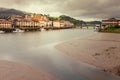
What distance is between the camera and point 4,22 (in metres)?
128

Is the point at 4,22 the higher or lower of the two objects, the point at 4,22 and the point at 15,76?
the higher

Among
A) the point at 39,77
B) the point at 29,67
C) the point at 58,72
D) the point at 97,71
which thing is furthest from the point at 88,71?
the point at 29,67

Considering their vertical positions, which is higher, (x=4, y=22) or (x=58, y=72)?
(x=4, y=22)

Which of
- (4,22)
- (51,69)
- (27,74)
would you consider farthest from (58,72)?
(4,22)

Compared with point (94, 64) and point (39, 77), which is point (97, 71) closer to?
point (94, 64)

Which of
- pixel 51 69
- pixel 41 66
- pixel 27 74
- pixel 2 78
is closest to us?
pixel 2 78

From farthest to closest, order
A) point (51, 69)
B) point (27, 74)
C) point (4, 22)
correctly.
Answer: point (4, 22) < point (51, 69) < point (27, 74)

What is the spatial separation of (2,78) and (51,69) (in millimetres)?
4543

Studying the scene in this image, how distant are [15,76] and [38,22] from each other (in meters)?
153

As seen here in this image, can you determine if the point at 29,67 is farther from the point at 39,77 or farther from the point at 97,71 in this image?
the point at 97,71

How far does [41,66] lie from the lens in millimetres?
17922

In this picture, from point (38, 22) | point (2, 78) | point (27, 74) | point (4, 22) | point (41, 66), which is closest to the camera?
point (2, 78)

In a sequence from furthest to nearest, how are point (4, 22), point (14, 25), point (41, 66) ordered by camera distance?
point (14, 25) < point (4, 22) < point (41, 66)

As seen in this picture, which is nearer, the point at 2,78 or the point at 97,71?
the point at 2,78
